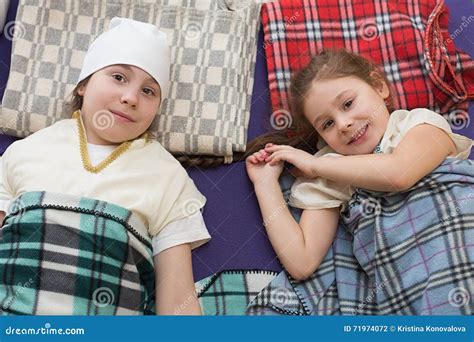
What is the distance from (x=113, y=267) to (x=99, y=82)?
1.29 feet

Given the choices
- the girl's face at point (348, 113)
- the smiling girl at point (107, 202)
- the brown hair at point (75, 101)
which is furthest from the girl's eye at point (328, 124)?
the brown hair at point (75, 101)

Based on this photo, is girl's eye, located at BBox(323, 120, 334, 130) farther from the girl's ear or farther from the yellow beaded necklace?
the yellow beaded necklace

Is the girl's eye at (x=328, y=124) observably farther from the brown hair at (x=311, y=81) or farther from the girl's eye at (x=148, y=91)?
the girl's eye at (x=148, y=91)

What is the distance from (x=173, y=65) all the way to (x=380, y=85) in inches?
18.9

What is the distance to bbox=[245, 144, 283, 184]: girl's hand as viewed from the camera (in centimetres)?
144

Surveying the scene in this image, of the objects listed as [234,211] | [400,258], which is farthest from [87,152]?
[400,258]

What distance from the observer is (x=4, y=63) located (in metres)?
1.55

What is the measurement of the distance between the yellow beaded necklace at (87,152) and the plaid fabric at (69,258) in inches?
3.6

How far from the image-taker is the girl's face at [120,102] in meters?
1.34

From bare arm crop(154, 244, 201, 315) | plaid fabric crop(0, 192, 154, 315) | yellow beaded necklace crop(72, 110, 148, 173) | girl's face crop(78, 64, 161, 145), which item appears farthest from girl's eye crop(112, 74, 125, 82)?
bare arm crop(154, 244, 201, 315)

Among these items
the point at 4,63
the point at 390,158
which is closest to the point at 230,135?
the point at 390,158

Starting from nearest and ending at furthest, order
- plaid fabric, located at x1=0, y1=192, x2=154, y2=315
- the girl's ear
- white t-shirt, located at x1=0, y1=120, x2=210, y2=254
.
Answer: plaid fabric, located at x1=0, y1=192, x2=154, y2=315
white t-shirt, located at x1=0, y1=120, x2=210, y2=254
the girl's ear

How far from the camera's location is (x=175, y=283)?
1.31 m

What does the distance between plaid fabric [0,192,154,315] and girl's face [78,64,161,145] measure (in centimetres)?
17
